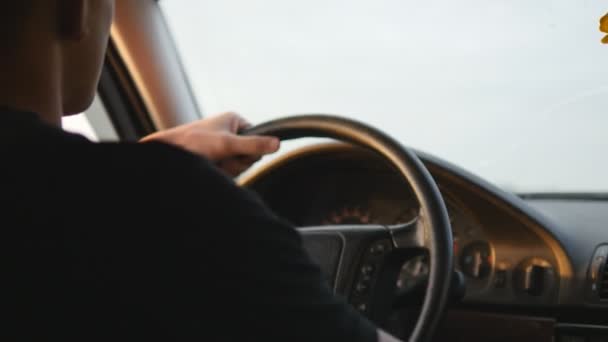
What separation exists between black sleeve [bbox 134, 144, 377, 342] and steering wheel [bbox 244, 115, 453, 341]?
0.40m

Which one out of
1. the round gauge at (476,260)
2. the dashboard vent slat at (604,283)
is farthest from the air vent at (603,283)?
the round gauge at (476,260)

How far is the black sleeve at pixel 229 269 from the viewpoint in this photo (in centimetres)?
58

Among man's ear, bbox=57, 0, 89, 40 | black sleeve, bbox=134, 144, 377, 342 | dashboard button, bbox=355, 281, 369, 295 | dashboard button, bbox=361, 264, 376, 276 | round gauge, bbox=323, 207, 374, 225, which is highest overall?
man's ear, bbox=57, 0, 89, 40

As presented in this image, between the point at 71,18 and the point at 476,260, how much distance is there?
127 centimetres

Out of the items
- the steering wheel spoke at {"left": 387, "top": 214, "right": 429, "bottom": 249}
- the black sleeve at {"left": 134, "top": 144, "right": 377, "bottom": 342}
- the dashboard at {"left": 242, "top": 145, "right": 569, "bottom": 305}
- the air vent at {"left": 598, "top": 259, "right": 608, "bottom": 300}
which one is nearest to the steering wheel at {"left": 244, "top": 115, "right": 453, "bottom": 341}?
the steering wheel spoke at {"left": 387, "top": 214, "right": 429, "bottom": 249}

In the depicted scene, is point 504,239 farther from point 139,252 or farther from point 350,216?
point 139,252

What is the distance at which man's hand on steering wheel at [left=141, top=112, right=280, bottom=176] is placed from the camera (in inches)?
42.9

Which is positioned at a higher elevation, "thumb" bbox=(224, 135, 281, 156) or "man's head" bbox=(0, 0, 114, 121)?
"man's head" bbox=(0, 0, 114, 121)

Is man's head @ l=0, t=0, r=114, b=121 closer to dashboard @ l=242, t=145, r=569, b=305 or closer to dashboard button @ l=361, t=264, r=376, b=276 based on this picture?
dashboard button @ l=361, t=264, r=376, b=276

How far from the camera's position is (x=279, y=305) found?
1.97 feet

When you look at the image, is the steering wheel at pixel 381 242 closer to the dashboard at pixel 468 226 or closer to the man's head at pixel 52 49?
the dashboard at pixel 468 226

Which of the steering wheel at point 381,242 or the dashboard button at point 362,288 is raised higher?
the steering wheel at point 381,242

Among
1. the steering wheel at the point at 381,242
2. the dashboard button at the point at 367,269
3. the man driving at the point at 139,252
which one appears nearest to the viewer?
the man driving at the point at 139,252

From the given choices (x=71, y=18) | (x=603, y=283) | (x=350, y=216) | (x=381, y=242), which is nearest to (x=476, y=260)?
(x=603, y=283)
